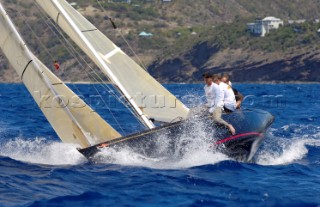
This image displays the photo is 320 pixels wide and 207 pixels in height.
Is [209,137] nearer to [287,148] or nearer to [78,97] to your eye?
[78,97]

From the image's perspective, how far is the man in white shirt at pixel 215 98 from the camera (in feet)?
47.4

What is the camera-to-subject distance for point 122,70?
1584 centimetres

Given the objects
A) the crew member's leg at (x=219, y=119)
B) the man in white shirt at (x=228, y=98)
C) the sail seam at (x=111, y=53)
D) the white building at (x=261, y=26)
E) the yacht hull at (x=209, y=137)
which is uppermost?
the white building at (x=261, y=26)

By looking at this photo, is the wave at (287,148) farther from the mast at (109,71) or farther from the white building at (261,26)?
the white building at (261,26)

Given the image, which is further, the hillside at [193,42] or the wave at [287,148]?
the hillside at [193,42]

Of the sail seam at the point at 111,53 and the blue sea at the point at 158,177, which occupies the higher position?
the sail seam at the point at 111,53

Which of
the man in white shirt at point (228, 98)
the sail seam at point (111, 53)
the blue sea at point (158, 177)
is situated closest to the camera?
the blue sea at point (158, 177)

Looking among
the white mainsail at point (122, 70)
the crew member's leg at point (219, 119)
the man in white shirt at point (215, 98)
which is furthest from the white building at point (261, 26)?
the crew member's leg at point (219, 119)

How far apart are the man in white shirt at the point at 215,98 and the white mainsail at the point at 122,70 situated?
76 cm

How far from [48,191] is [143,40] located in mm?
118464

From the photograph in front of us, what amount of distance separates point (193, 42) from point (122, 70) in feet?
336

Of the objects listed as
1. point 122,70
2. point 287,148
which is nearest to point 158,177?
point 122,70

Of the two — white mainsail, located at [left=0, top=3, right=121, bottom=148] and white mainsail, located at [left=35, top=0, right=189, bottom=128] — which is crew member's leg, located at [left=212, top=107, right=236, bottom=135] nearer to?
white mainsail, located at [left=35, top=0, right=189, bottom=128]

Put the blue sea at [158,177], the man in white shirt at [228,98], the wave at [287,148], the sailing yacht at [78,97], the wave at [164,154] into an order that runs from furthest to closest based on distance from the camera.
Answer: the wave at [287,148] < the sailing yacht at [78,97] < the man in white shirt at [228,98] < the wave at [164,154] < the blue sea at [158,177]
